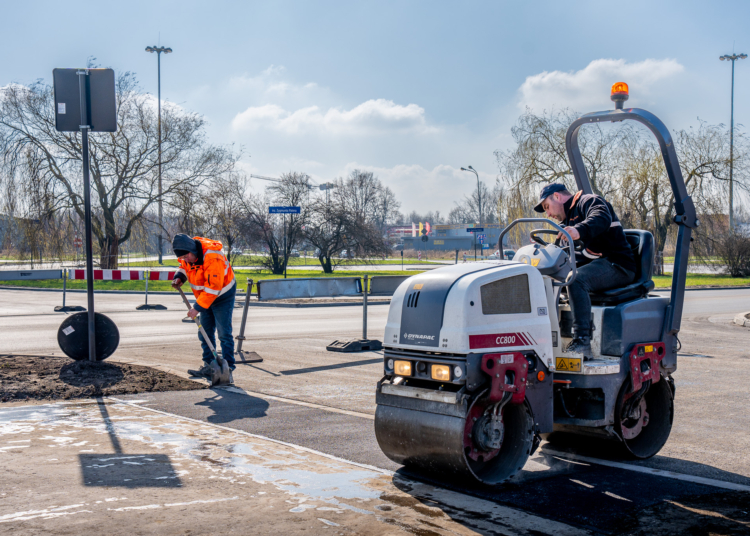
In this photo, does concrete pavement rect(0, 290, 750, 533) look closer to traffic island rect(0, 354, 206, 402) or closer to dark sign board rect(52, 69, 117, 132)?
traffic island rect(0, 354, 206, 402)

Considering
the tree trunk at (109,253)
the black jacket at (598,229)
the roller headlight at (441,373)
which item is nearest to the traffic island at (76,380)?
the roller headlight at (441,373)

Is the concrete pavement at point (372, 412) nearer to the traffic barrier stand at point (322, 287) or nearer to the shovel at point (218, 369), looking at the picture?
the shovel at point (218, 369)

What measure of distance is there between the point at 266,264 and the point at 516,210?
13.7 meters

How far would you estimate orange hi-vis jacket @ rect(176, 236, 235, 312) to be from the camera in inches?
321

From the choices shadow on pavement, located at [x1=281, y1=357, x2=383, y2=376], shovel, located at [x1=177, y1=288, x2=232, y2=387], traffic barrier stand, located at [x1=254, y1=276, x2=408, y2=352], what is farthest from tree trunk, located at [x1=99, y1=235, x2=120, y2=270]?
shovel, located at [x1=177, y1=288, x2=232, y2=387]

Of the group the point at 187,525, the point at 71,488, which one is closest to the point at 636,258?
the point at 187,525

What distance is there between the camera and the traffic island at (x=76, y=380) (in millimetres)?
7172

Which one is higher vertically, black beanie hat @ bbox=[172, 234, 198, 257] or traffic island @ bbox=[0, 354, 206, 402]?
black beanie hat @ bbox=[172, 234, 198, 257]

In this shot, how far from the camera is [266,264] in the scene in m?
37.7

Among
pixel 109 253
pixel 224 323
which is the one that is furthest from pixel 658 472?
pixel 109 253

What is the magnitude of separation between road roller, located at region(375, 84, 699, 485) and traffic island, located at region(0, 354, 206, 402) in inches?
155

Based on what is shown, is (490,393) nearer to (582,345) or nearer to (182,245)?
(582,345)

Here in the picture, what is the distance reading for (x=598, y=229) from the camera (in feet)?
A: 16.5

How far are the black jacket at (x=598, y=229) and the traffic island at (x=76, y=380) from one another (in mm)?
4604
